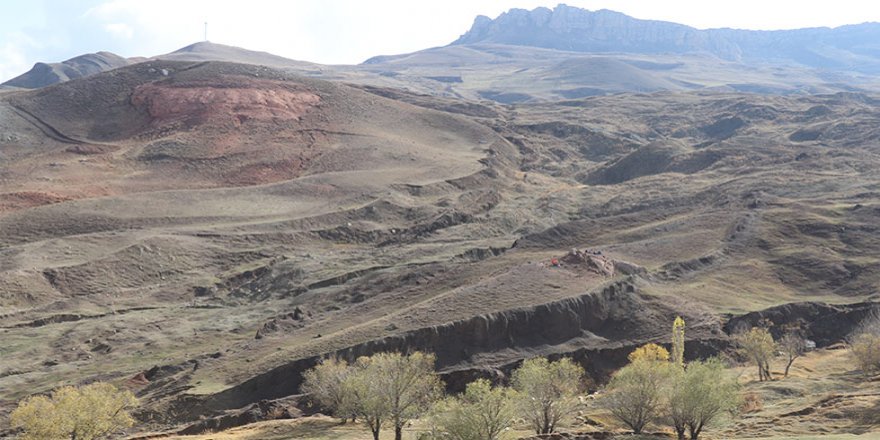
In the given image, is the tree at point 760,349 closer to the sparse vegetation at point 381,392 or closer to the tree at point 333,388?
the sparse vegetation at point 381,392

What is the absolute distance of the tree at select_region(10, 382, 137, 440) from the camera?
34.2 meters

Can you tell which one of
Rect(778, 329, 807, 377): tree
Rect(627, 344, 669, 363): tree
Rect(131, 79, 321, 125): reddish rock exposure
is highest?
Rect(131, 79, 321, 125): reddish rock exposure

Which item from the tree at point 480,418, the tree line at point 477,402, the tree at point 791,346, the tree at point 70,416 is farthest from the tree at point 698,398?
the tree at point 70,416

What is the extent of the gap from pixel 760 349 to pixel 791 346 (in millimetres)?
4289

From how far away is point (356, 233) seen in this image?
87938 millimetres

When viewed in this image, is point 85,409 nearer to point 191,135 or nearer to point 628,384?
point 628,384

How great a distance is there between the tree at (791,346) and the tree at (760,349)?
150 centimetres

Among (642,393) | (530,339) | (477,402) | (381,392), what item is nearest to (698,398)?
(642,393)

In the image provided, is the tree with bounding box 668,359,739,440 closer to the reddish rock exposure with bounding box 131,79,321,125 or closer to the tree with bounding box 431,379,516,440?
the tree with bounding box 431,379,516,440

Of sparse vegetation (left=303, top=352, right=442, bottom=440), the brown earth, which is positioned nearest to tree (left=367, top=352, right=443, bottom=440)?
sparse vegetation (left=303, top=352, right=442, bottom=440)

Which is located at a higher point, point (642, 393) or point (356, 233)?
point (642, 393)

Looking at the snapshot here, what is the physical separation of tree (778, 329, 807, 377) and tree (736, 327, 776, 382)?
4.94 feet

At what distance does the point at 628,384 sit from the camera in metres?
35.2

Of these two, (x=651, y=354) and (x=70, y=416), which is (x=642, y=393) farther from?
(x=70, y=416)
